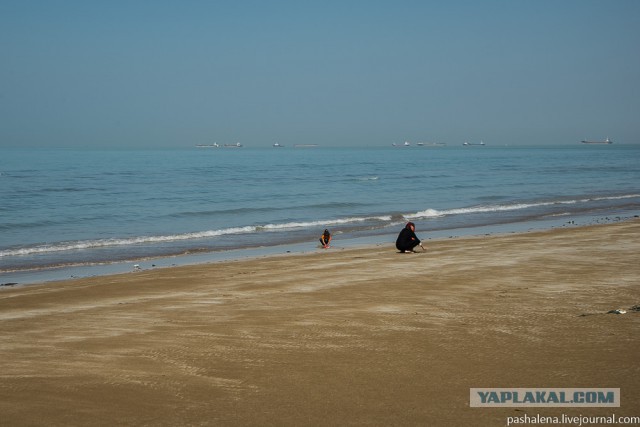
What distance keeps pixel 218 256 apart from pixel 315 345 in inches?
467

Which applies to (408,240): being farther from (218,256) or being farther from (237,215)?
(237,215)

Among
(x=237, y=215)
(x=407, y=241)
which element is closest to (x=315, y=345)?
(x=407, y=241)

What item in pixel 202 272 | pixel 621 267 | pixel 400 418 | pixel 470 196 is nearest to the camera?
pixel 400 418

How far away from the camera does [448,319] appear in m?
9.31

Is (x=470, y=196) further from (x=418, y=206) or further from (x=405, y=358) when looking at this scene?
(x=405, y=358)

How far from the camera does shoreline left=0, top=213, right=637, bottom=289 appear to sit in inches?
645

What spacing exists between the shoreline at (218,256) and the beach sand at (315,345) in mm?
2110

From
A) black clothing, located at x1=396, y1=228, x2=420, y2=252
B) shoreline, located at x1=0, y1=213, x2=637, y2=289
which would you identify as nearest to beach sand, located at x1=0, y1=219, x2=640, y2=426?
shoreline, located at x1=0, y1=213, x2=637, y2=289

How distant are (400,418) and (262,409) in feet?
3.95

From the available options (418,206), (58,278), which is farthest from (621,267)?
(418,206)

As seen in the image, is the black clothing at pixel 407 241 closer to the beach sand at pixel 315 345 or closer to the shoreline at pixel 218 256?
the shoreline at pixel 218 256

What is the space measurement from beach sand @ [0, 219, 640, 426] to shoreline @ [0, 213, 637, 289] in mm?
2110

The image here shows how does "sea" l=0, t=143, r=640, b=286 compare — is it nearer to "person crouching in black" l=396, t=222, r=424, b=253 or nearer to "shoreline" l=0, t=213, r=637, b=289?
"shoreline" l=0, t=213, r=637, b=289

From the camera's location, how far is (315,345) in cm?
805
